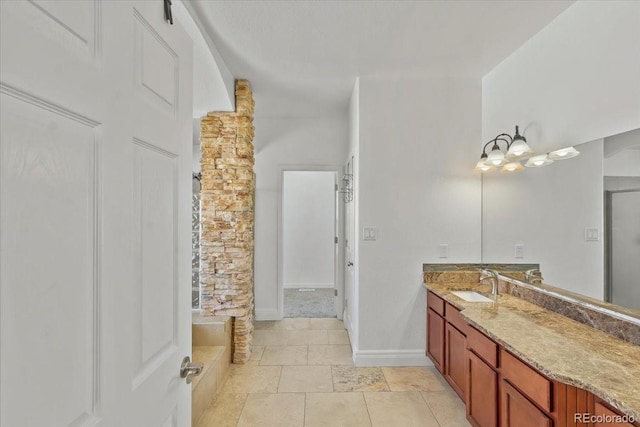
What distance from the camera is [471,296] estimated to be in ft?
9.09

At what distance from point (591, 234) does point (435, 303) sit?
1.25 m

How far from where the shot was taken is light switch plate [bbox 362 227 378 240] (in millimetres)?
3086

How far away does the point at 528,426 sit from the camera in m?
1.54

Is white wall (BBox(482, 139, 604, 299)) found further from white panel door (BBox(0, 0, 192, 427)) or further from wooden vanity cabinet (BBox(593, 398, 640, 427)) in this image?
white panel door (BBox(0, 0, 192, 427))

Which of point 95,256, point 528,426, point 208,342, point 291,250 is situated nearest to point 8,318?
point 95,256

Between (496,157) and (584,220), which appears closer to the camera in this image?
(584,220)

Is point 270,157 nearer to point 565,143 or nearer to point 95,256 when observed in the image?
point 565,143

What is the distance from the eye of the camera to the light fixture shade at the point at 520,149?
2479 millimetres

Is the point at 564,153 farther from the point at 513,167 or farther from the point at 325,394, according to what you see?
the point at 325,394

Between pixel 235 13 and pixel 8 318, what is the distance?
215cm

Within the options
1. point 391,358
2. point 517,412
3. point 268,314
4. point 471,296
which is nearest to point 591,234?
point 471,296

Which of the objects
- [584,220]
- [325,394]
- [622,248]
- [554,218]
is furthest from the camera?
[325,394]

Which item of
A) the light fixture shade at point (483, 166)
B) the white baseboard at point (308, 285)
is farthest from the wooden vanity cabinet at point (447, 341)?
the white baseboard at point (308, 285)

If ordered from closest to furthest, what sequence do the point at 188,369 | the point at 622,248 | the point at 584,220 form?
the point at 188,369 < the point at 622,248 < the point at 584,220
